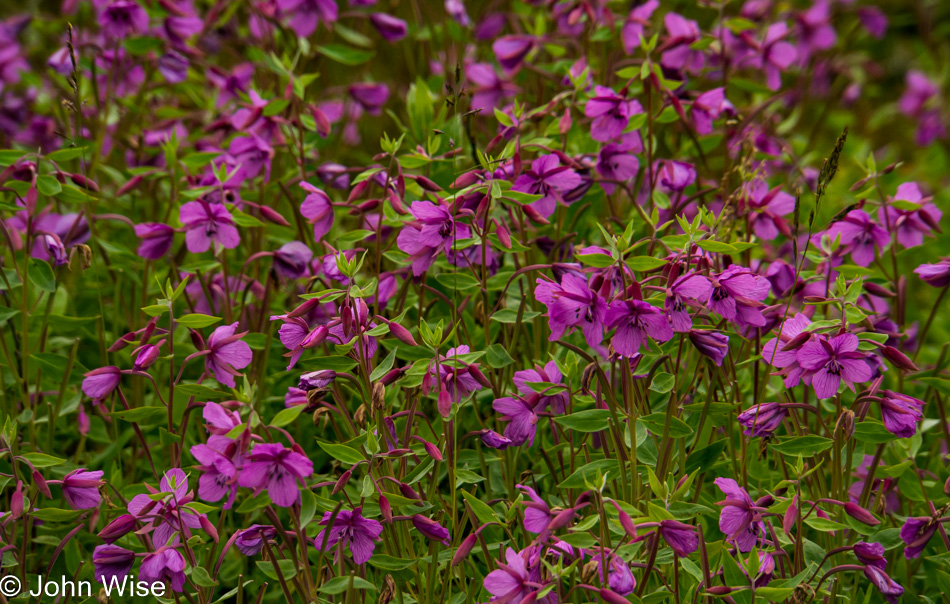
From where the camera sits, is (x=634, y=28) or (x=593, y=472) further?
(x=634, y=28)

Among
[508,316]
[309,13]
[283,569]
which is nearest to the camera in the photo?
[283,569]

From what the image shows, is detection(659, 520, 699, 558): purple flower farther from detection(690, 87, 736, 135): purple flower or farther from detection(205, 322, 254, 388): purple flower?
detection(690, 87, 736, 135): purple flower

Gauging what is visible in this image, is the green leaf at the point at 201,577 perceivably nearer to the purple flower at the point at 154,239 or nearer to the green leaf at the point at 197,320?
the green leaf at the point at 197,320

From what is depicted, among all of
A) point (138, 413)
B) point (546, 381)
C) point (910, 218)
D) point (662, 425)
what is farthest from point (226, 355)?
point (910, 218)

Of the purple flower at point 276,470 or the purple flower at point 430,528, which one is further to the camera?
→ the purple flower at point 430,528

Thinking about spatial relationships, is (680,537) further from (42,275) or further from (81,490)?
(42,275)

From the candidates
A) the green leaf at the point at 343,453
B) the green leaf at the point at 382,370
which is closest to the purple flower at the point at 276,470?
the green leaf at the point at 343,453


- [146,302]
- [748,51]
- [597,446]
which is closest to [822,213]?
[748,51]

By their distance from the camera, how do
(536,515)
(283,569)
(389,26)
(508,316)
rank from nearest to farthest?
(536,515)
(283,569)
(508,316)
(389,26)
